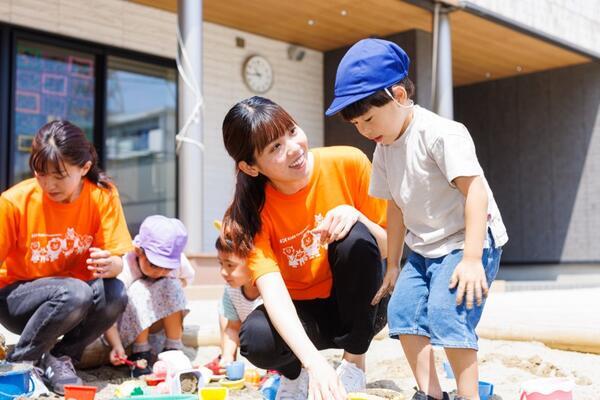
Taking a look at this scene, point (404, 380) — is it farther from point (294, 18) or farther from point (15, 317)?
point (294, 18)

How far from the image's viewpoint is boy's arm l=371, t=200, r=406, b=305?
8.11ft

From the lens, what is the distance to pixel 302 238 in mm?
2443

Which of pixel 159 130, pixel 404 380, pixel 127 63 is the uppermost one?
pixel 127 63

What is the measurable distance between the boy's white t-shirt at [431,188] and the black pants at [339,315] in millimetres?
180

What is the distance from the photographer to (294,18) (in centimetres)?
847

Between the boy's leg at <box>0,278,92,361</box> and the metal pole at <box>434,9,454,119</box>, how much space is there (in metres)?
5.94

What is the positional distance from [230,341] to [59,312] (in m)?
0.78

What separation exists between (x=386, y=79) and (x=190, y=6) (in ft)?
14.4

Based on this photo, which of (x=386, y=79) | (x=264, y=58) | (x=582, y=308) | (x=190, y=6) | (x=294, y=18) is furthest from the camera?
(x=264, y=58)

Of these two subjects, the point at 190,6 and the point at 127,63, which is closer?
the point at 190,6

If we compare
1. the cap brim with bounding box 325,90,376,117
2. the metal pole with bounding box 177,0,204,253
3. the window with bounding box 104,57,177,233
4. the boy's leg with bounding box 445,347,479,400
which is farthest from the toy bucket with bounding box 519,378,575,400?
the window with bounding box 104,57,177,233

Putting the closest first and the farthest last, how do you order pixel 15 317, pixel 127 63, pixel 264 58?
pixel 15 317
pixel 127 63
pixel 264 58

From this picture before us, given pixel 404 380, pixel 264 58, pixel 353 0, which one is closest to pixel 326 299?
pixel 404 380

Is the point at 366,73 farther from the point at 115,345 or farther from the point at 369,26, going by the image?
the point at 369,26
